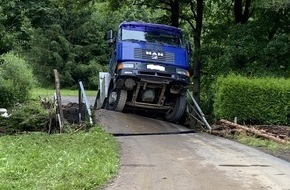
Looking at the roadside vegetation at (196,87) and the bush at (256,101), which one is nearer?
the roadside vegetation at (196,87)

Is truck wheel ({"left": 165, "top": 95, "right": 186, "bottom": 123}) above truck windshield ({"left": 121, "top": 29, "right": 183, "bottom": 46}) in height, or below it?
below

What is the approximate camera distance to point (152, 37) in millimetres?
18578

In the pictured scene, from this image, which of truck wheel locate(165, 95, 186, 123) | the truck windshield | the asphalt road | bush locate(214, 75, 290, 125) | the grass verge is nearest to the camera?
the asphalt road

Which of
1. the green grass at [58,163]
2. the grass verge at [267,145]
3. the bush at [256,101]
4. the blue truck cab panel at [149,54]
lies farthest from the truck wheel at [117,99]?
the green grass at [58,163]

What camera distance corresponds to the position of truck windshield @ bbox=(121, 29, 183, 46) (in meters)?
18.3

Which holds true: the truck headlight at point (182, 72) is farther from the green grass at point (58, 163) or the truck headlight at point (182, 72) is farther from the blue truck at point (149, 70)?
the green grass at point (58, 163)

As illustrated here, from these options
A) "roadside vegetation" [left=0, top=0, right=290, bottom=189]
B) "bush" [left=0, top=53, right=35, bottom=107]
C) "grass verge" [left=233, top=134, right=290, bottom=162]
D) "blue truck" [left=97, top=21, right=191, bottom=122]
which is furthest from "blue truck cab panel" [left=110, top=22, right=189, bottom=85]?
"bush" [left=0, top=53, right=35, bottom=107]

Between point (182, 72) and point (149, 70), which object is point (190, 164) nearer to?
point (149, 70)

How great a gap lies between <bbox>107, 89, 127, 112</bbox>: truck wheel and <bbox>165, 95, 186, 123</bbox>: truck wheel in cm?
189

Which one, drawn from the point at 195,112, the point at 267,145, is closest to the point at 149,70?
the point at 195,112

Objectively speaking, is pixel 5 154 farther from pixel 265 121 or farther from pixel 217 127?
pixel 265 121

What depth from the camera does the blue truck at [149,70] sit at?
17547 mm

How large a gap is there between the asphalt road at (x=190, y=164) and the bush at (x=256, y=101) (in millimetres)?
1623

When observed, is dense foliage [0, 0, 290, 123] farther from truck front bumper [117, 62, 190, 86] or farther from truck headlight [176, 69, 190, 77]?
truck front bumper [117, 62, 190, 86]
